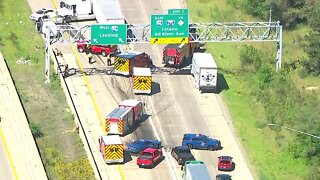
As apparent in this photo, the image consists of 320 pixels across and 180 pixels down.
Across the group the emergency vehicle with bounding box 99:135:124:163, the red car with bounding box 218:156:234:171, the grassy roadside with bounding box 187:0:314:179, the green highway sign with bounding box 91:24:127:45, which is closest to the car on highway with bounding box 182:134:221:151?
the grassy roadside with bounding box 187:0:314:179

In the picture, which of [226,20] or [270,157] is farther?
[226,20]

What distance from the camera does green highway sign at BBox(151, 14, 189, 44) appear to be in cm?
9081

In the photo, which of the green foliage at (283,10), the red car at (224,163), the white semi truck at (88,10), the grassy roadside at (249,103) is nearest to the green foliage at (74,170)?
the red car at (224,163)

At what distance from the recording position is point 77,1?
105 meters

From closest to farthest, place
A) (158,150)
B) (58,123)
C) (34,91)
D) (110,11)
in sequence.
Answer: (158,150), (58,123), (34,91), (110,11)

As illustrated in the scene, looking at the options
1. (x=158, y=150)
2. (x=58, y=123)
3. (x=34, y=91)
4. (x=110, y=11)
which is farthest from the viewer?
(x=110, y=11)

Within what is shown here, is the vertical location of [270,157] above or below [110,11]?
below

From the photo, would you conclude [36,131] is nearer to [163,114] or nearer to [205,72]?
[163,114]

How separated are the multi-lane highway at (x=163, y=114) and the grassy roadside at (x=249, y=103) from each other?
1140 millimetres

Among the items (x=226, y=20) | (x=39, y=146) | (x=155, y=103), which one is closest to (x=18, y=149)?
(x=39, y=146)

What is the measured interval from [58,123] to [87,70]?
38.7 ft

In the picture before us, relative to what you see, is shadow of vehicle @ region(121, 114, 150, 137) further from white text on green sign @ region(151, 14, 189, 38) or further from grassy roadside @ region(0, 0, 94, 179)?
white text on green sign @ region(151, 14, 189, 38)

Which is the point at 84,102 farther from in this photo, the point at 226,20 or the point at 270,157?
the point at 226,20

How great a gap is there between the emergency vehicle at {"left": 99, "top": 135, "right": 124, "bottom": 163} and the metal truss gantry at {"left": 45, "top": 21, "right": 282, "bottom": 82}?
1726cm
